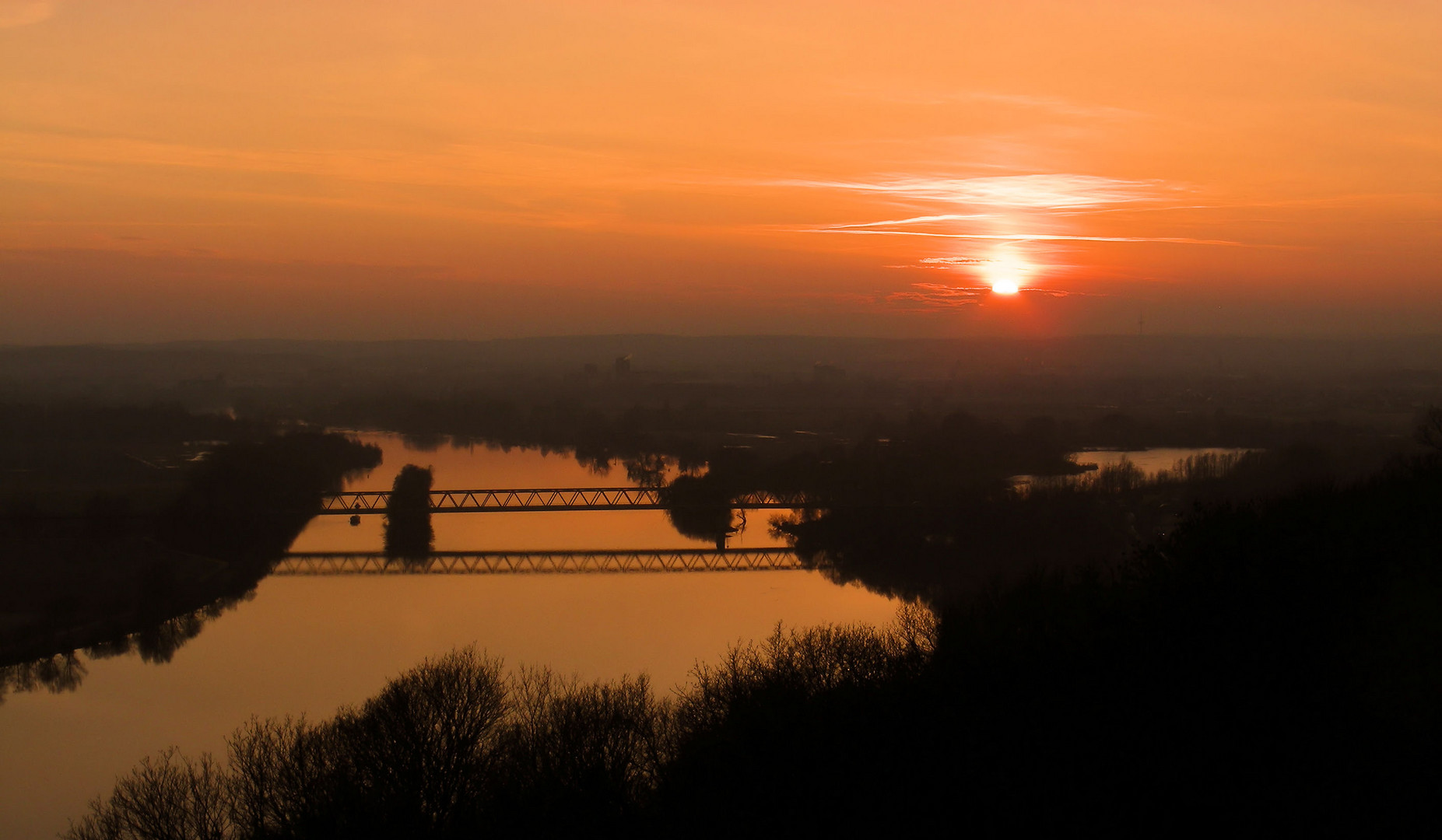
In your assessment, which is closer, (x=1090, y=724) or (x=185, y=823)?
(x=1090, y=724)

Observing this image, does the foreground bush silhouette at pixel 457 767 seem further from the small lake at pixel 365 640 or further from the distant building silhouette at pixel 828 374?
the distant building silhouette at pixel 828 374

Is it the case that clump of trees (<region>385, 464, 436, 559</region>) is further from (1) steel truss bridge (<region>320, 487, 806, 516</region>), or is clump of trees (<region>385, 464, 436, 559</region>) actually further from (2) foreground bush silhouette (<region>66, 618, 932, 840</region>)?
(2) foreground bush silhouette (<region>66, 618, 932, 840</region>)

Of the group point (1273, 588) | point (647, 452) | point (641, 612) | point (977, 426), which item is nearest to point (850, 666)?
point (1273, 588)

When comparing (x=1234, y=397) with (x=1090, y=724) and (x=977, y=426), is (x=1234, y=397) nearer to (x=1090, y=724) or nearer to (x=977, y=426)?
(x=977, y=426)

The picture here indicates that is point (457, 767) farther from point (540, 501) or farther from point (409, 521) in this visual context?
point (540, 501)

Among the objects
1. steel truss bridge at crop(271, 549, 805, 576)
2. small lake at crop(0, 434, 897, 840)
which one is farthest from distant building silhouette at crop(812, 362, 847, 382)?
steel truss bridge at crop(271, 549, 805, 576)
